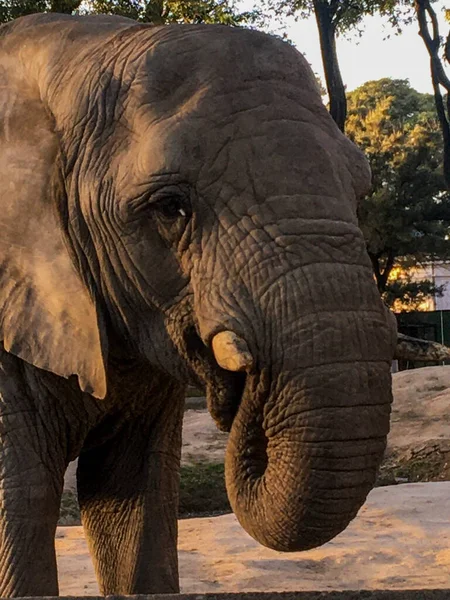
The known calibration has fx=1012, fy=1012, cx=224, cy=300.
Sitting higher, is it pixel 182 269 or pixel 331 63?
pixel 331 63

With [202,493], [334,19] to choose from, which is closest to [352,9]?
[334,19]

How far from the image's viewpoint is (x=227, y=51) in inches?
115

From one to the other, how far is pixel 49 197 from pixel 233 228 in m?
0.74

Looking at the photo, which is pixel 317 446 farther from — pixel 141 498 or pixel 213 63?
pixel 141 498

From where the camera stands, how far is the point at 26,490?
10.8 ft

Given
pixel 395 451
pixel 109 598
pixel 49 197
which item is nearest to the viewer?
pixel 109 598

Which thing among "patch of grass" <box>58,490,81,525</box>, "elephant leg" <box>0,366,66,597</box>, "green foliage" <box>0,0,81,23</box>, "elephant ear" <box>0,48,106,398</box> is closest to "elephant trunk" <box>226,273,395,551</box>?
"elephant ear" <box>0,48,106,398</box>

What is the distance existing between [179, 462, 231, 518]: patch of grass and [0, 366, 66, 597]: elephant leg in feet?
19.0

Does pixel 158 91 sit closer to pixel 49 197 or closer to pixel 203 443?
pixel 49 197

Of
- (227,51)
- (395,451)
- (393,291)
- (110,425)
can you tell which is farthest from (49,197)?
(393,291)

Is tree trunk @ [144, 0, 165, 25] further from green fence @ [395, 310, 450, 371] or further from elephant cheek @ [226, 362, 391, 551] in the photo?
elephant cheek @ [226, 362, 391, 551]

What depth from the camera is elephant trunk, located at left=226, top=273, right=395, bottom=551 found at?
2449 mm

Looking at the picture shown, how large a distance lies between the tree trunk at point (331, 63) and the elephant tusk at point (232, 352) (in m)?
12.1

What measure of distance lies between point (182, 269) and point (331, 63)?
508 inches
